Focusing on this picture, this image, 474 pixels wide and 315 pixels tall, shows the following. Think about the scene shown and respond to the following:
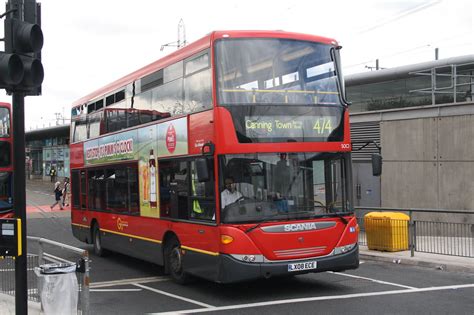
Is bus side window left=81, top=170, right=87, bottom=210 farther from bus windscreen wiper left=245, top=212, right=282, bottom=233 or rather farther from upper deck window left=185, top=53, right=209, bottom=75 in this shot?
bus windscreen wiper left=245, top=212, right=282, bottom=233

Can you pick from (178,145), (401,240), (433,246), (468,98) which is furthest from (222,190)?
(468,98)

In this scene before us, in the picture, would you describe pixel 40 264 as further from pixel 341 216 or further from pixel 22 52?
pixel 341 216

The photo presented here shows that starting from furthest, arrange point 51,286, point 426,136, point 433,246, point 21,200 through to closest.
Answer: point 426,136 → point 433,246 → point 51,286 → point 21,200

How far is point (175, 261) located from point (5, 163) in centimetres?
909

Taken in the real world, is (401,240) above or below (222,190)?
below

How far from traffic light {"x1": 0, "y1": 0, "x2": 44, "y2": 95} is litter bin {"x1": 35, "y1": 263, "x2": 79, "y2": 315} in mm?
2215

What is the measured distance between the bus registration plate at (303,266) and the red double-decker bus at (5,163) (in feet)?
36.0

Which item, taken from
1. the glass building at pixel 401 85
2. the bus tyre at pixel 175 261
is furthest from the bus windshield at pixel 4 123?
the glass building at pixel 401 85

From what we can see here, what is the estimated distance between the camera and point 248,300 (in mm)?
8836

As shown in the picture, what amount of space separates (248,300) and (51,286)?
3.38 meters

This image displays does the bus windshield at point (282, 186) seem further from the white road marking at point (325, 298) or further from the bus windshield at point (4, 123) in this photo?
the bus windshield at point (4, 123)

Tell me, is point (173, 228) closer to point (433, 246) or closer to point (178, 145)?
point (178, 145)

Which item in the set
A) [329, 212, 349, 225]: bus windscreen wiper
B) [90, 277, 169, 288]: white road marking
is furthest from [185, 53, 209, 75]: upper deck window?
[90, 277, 169, 288]: white road marking

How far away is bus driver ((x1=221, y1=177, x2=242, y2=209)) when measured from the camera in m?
8.52
